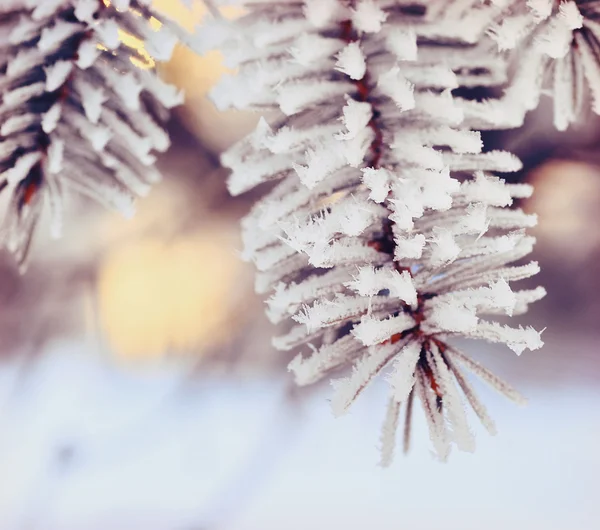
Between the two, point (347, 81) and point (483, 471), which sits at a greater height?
point (347, 81)

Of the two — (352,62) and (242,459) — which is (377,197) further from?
(242,459)

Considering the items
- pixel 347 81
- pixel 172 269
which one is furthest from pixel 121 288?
pixel 347 81

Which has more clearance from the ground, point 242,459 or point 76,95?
point 76,95

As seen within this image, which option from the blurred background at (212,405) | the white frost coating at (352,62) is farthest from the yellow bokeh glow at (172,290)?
the white frost coating at (352,62)

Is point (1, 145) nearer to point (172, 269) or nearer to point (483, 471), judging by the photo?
point (172, 269)

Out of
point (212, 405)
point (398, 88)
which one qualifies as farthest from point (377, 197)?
point (212, 405)

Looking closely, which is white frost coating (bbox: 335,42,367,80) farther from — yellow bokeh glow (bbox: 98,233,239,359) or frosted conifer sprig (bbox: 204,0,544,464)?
yellow bokeh glow (bbox: 98,233,239,359)

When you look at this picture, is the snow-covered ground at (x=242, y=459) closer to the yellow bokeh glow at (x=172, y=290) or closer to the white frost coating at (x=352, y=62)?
the yellow bokeh glow at (x=172, y=290)
